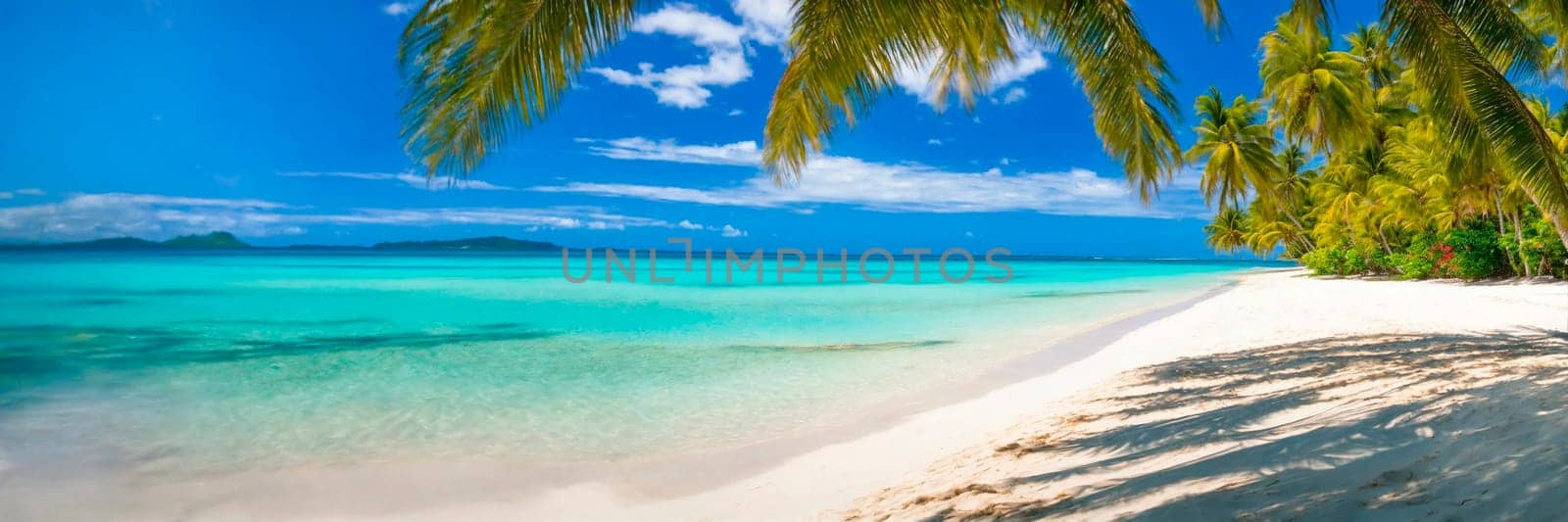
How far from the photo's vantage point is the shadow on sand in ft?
6.24

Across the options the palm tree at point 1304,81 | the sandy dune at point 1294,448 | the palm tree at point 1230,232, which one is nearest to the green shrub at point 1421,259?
the palm tree at point 1304,81

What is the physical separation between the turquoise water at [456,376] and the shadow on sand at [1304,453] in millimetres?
1958

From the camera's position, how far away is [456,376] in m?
6.99

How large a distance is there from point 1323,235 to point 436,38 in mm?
26829

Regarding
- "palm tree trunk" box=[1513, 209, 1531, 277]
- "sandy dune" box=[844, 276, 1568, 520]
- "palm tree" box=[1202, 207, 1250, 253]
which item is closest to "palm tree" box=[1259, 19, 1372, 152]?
"palm tree trunk" box=[1513, 209, 1531, 277]

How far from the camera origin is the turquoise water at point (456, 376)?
14.6ft

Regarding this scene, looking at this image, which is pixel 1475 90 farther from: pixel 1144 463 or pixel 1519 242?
pixel 1519 242

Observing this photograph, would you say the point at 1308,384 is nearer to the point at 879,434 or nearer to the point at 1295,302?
the point at 879,434

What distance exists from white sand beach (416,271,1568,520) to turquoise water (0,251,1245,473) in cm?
99

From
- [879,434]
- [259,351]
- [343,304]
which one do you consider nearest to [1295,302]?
[879,434]

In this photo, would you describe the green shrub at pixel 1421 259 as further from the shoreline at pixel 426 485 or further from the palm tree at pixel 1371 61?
the shoreline at pixel 426 485

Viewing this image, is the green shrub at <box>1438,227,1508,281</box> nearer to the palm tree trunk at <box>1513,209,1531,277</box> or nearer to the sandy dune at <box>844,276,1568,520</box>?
the palm tree trunk at <box>1513,209,1531,277</box>

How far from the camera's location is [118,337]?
1041 centimetres

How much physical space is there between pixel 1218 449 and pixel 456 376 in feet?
21.3
